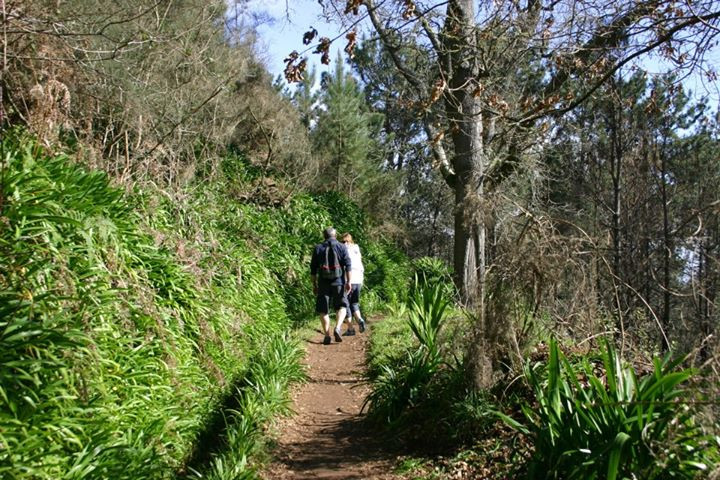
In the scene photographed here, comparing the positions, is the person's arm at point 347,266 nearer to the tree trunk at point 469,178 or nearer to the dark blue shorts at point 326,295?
the dark blue shorts at point 326,295

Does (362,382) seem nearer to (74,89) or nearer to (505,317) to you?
(505,317)

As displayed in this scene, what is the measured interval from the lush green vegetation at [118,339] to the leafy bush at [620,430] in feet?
7.78

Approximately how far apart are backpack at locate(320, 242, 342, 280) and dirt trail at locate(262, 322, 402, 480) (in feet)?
4.13

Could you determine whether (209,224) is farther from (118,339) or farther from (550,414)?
(550,414)

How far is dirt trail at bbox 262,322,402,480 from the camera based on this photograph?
5.25 meters

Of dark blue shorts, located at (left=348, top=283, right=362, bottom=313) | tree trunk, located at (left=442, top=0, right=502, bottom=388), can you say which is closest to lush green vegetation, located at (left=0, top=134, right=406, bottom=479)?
dark blue shorts, located at (left=348, top=283, right=362, bottom=313)

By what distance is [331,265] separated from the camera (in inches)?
368

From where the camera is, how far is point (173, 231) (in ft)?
26.8

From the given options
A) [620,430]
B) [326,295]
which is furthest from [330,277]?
[620,430]

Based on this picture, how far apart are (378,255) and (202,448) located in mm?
12266

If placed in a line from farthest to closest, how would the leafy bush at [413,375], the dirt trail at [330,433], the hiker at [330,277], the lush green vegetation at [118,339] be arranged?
the hiker at [330,277] < the leafy bush at [413,375] < the dirt trail at [330,433] < the lush green vegetation at [118,339]

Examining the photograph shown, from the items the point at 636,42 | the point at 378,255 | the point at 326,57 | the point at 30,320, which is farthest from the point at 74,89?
the point at 378,255

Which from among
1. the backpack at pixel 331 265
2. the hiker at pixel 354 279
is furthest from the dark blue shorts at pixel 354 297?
A: the backpack at pixel 331 265

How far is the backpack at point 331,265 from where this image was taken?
9352 millimetres
